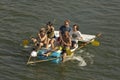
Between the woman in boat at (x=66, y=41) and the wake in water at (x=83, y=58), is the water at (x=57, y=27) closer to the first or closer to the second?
the wake in water at (x=83, y=58)

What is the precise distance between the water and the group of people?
1.18 meters

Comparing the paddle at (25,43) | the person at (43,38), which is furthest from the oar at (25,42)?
the person at (43,38)

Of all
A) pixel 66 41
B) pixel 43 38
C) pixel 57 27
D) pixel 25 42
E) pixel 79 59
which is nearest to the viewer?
pixel 43 38

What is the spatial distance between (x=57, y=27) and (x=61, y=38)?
4.74 metres

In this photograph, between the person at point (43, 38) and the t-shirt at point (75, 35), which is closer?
the person at point (43, 38)

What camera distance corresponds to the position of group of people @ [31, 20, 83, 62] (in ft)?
87.2

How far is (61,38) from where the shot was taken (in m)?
27.5

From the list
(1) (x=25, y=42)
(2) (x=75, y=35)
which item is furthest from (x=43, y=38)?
(2) (x=75, y=35)

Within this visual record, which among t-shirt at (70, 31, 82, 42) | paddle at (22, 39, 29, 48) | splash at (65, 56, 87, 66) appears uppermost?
t-shirt at (70, 31, 82, 42)

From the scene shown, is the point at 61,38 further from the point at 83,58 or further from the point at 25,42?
the point at 25,42

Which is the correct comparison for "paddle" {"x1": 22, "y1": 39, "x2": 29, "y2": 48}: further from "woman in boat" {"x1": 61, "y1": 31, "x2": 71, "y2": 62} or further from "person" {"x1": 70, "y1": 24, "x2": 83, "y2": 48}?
"person" {"x1": 70, "y1": 24, "x2": 83, "y2": 48}

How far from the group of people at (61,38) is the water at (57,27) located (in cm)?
118

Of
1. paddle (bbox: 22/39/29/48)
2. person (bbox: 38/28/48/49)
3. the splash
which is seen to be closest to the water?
the splash

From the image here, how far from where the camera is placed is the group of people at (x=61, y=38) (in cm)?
2659
